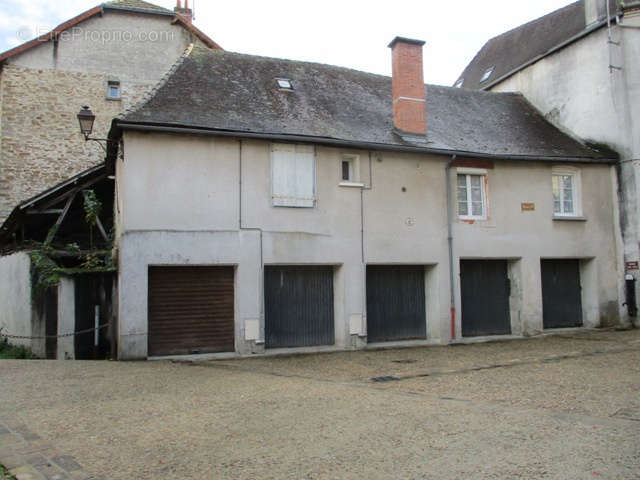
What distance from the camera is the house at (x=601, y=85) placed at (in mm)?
14758

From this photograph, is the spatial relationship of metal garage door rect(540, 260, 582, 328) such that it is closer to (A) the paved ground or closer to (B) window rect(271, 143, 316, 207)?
(A) the paved ground

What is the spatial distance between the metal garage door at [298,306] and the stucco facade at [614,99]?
8207 mm

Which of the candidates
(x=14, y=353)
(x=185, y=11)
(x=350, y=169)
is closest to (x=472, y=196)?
(x=350, y=169)

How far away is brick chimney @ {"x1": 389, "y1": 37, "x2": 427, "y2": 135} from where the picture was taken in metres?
13.9

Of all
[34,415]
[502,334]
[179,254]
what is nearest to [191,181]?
[179,254]

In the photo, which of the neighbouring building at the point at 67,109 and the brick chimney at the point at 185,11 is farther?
the brick chimney at the point at 185,11

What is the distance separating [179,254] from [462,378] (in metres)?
5.87

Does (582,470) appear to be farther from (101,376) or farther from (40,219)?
(40,219)

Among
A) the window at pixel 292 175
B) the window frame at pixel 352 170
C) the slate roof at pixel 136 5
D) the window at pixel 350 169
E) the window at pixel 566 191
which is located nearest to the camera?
the window at pixel 292 175

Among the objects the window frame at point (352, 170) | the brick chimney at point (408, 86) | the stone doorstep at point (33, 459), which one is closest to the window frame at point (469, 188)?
the brick chimney at point (408, 86)

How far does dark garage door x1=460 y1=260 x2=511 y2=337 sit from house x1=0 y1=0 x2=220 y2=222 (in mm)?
13503

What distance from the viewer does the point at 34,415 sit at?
6105 mm

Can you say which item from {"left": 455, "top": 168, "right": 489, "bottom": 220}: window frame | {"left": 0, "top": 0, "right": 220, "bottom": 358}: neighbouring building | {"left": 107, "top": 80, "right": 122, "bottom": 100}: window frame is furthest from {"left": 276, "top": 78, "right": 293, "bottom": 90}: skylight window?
{"left": 107, "top": 80, "right": 122, "bottom": 100}: window frame

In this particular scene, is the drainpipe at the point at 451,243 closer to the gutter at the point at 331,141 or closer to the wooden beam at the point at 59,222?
the gutter at the point at 331,141
